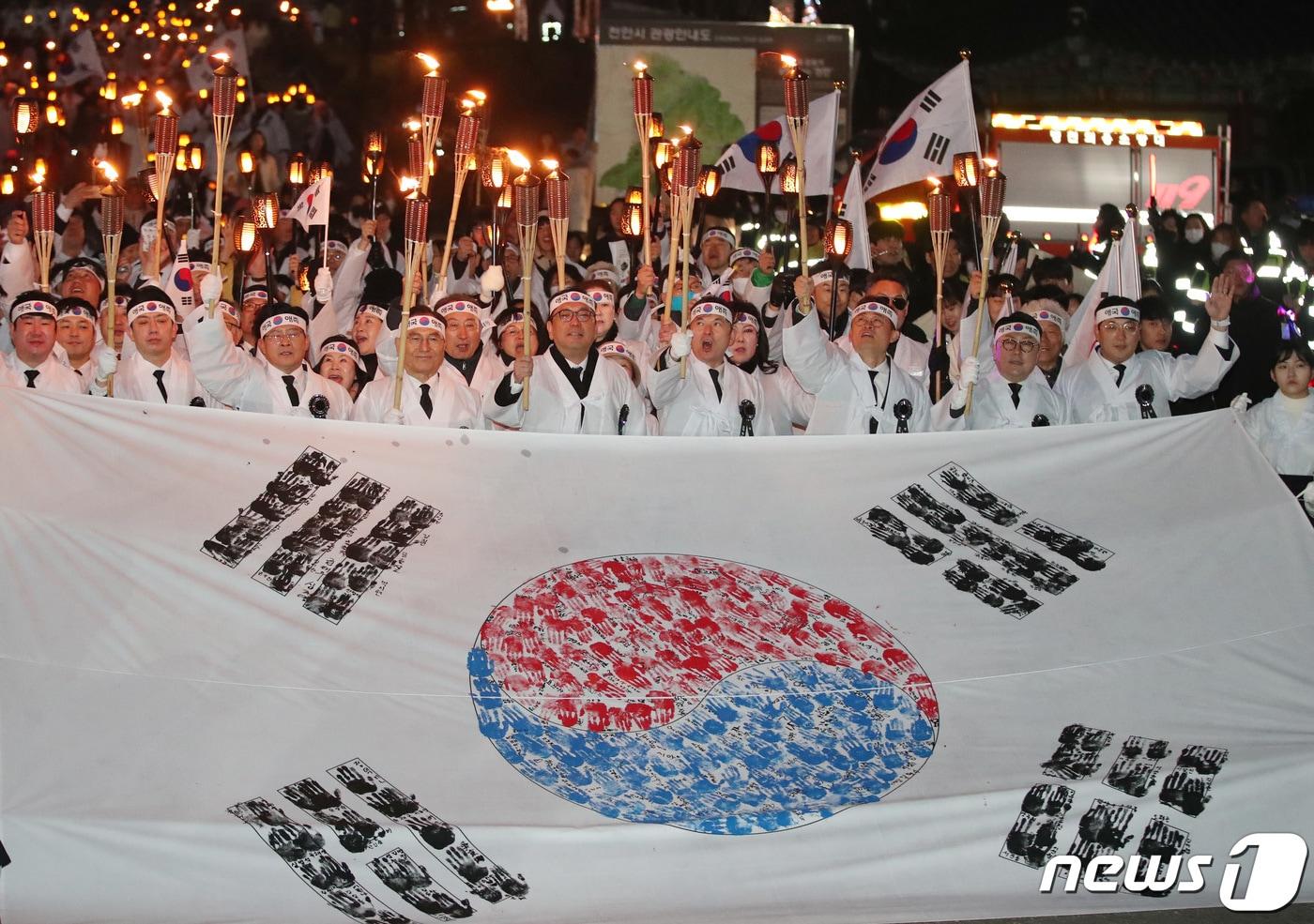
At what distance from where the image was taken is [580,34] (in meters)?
20.0

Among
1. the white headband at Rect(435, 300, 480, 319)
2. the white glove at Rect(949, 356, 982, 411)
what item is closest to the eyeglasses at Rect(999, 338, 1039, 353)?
the white glove at Rect(949, 356, 982, 411)

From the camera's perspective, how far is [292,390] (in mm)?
7086

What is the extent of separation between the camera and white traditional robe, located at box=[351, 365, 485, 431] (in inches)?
272

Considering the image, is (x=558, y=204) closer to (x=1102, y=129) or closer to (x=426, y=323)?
(x=426, y=323)

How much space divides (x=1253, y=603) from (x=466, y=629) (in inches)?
102

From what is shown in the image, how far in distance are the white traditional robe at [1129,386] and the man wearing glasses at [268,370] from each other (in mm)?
3426

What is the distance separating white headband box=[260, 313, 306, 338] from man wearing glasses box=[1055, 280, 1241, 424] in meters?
3.57

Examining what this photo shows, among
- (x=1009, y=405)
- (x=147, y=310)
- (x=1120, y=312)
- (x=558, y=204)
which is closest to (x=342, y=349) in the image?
(x=147, y=310)

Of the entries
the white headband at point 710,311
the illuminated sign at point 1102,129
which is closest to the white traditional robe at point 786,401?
the white headband at point 710,311

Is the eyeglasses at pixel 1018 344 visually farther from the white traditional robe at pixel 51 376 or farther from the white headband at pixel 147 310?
the white traditional robe at pixel 51 376

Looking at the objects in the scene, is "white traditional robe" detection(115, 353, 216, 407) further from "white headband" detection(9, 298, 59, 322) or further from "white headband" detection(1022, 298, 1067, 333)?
"white headband" detection(1022, 298, 1067, 333)

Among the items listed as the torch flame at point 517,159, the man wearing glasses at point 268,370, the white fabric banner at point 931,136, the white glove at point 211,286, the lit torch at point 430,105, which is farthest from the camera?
the torch flame at point 517,159

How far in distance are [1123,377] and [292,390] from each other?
3.80m

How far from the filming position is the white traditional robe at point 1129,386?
6.97 meters
